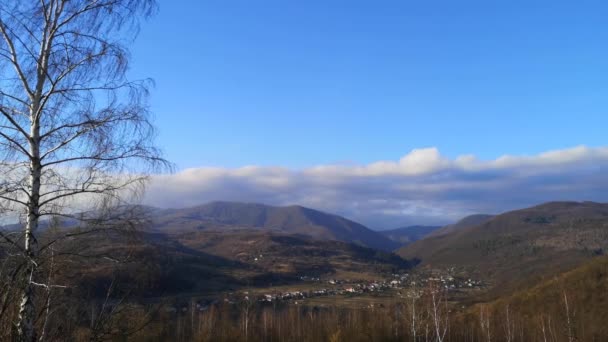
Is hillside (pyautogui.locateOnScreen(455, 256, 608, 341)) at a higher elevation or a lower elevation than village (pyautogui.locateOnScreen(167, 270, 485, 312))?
higher

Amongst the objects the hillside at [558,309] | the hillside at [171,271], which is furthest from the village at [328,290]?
the hillside at [558,309]

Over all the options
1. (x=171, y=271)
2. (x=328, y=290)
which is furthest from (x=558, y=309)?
(x=328, y=290)

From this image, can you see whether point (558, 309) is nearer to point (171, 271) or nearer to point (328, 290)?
point (171, 271)

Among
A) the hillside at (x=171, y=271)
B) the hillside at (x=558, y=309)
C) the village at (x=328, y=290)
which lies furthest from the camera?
the village at (x=328, y=290)

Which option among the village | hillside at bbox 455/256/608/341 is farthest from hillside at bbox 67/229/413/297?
hillside at bbox 455/256/608/341

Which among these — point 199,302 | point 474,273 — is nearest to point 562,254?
point 474,273

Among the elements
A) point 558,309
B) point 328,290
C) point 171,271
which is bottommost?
point 328,290

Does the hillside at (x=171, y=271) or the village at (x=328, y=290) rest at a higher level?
the hillside at (x=171, y=271)

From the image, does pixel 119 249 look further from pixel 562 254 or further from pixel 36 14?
pixel 562 254

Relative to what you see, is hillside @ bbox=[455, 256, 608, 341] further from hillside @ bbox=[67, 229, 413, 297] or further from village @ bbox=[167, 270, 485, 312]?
hillside @ bbox=[67, 229, 413, 297]

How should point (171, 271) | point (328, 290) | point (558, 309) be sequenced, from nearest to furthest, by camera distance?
point (171, 271), point (558, 309), point (328, 290)

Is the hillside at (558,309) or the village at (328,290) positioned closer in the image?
the hillside at (558,309)

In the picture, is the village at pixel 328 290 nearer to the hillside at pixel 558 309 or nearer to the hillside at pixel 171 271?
the hillside at pixel 171 271

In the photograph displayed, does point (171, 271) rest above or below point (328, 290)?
above
